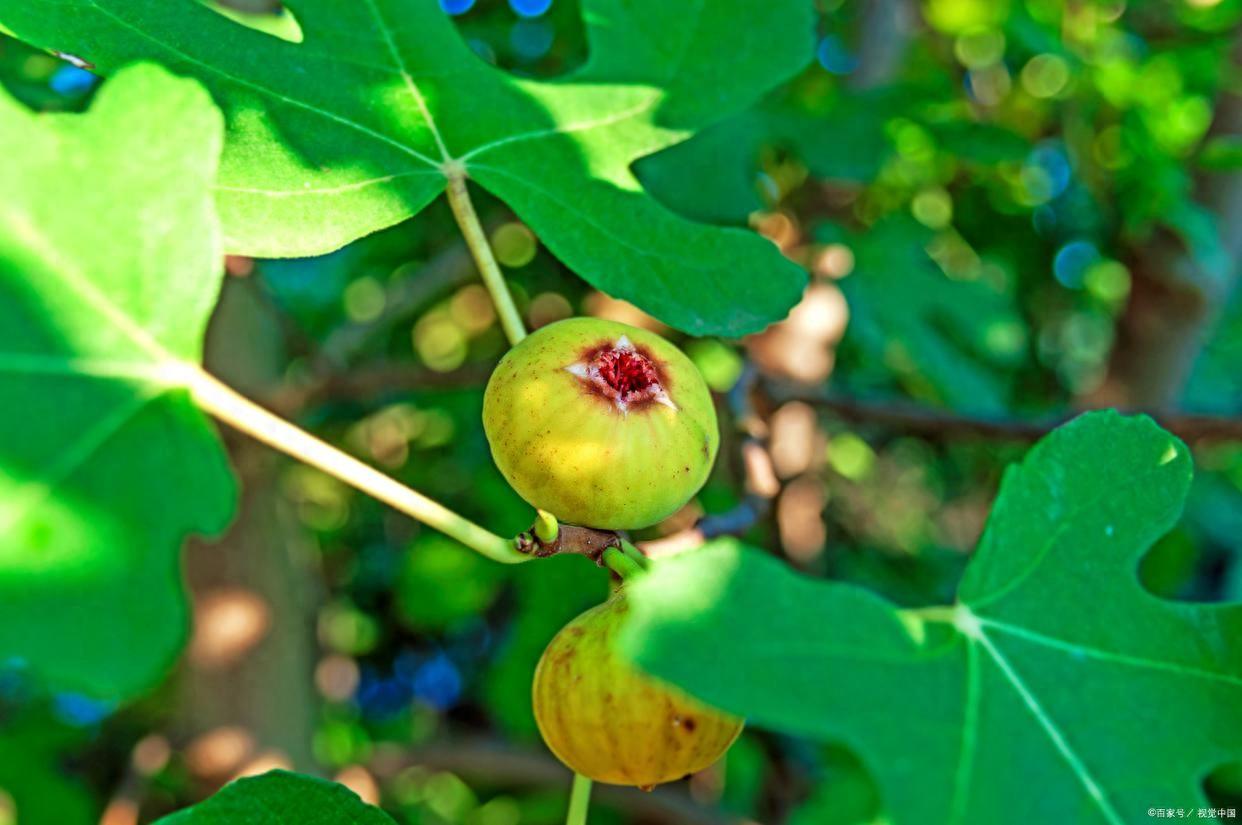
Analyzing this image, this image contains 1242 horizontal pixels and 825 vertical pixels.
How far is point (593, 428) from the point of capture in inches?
40.6

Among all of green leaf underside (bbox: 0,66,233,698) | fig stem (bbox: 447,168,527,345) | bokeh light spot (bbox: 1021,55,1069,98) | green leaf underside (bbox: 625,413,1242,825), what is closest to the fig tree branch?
green leaf underside (bbox: 625,413,1242,825)

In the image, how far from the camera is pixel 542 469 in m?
1.04

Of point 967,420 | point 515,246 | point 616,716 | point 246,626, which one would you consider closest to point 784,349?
point 967,420

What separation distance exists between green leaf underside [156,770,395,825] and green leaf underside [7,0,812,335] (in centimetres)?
53

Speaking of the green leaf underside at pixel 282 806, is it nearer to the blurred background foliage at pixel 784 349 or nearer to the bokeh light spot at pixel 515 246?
the blurred background foliage at pixel 784 349

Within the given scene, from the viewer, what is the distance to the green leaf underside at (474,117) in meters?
1.13

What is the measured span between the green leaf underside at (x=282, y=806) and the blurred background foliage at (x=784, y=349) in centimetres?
66

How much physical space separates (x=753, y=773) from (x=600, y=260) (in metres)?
3.23

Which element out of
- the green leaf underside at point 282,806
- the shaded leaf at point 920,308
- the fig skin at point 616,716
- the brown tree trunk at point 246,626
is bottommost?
the brown tree trunk at point 246,626

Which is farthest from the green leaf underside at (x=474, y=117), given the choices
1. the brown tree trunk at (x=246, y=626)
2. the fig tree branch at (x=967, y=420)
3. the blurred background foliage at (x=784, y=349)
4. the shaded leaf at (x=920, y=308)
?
the shaded leaf at (x=920, y=308)

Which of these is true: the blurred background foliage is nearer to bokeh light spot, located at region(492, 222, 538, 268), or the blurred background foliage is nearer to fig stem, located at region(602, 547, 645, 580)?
bokeh light spot, located at region(492, 222, 538, 268)

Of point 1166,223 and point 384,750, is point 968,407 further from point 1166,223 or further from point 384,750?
point 384,750

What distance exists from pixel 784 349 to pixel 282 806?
2080mm

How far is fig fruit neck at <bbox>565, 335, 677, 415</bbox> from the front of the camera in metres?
1.04
